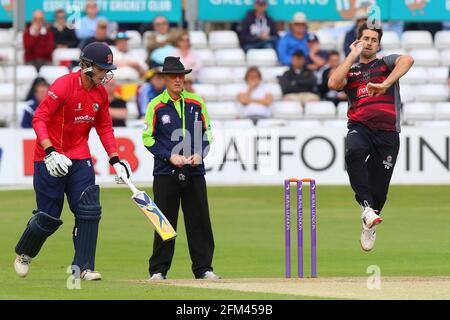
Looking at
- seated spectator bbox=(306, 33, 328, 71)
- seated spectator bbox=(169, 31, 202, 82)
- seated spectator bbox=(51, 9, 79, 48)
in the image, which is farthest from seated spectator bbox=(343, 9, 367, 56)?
seated spectator bbox=(51, 9, 79, 48)

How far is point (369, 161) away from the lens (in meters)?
13.0

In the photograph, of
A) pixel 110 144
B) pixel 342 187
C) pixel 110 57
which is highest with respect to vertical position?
pixel 110 57

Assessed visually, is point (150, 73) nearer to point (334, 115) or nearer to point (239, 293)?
point (334, 115)

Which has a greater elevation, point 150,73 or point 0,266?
point 150,73

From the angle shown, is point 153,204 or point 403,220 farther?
point 403,220

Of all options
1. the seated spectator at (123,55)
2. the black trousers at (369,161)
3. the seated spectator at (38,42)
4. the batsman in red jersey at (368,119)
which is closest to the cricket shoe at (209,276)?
the batsman in red jersey at (368,119)

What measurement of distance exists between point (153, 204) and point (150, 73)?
10.4 meters

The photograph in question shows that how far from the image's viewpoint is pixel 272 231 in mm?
17359

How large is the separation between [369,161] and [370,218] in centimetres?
71

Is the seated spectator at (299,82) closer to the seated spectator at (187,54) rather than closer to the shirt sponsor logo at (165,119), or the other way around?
the seated spectator at (187,54)

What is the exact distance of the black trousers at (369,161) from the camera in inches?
503

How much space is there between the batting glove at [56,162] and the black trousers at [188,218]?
1.44m

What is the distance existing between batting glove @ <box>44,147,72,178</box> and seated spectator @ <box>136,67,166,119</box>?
10.1 metres
